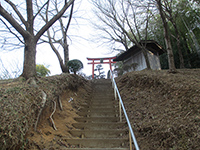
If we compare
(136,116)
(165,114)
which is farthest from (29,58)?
(165,114)

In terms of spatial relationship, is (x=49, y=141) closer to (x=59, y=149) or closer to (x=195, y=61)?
(x=59, y=149)

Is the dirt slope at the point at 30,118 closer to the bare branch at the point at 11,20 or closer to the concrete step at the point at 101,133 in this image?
the concrete step at the point at 101,133

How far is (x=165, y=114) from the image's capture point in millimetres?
4496

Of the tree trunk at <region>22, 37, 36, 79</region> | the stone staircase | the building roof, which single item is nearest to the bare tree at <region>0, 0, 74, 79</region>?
the tree trunk at <region>22, 37, 36, 79</region>

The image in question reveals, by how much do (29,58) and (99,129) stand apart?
3.77m

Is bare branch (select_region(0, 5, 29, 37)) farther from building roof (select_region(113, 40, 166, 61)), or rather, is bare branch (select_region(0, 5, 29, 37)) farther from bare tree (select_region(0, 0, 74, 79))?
building roof (select_region(113, 40, 166, 61))

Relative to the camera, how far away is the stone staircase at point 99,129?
3918 mm

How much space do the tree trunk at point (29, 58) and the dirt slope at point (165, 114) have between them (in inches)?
157

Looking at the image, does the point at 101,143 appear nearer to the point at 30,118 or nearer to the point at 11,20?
the point at 30,118

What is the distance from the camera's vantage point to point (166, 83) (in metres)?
6.19

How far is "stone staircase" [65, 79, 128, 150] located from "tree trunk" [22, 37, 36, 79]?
2.41 meters

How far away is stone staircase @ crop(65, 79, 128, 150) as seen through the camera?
12.9 feet

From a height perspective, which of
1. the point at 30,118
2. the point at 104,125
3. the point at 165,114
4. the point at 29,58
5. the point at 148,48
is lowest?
the point at 104,125

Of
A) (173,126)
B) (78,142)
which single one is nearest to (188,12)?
(173,126)
